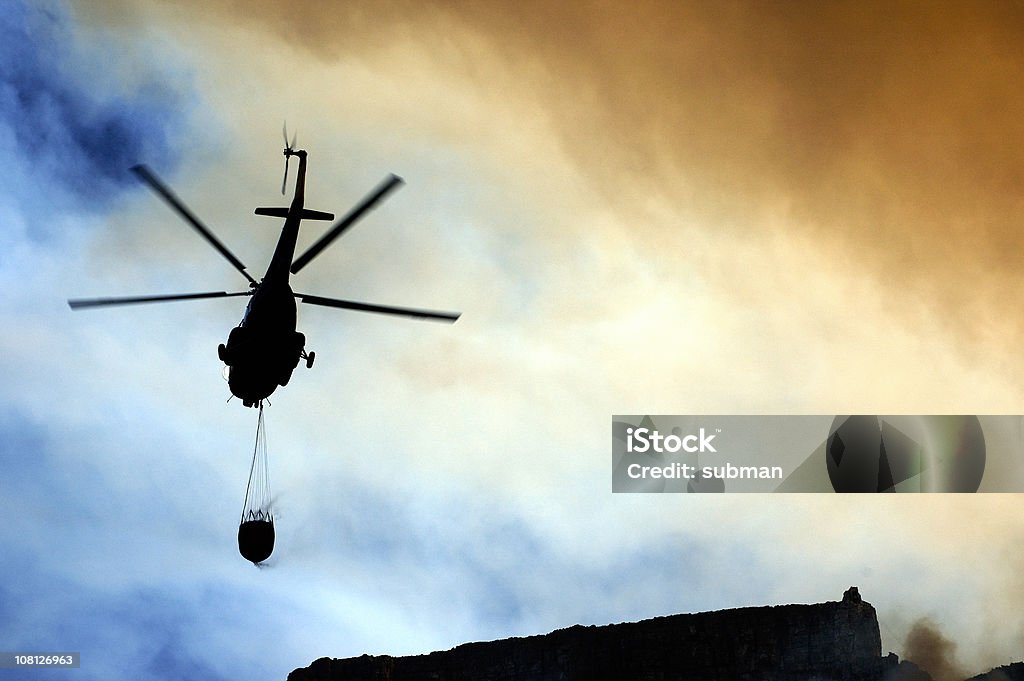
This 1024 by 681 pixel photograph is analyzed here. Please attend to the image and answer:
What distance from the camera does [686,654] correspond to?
120 metres

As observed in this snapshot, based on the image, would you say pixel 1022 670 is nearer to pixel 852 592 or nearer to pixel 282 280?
pixel 852 592

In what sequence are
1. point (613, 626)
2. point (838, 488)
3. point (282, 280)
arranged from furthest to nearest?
1. point (613, 626)
2. point (838, 488)
3. point (282, 280)

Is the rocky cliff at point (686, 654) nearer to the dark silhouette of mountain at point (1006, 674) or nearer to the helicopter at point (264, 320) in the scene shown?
the dark silhouette of mountain at point (1006, 674)

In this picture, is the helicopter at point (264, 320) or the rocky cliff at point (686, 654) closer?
the helicopter at point (264, 320)

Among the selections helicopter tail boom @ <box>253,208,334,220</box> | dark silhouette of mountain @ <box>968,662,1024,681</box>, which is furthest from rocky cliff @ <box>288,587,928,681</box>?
helicopter tail boom @ <box>253,208,334,220</box>

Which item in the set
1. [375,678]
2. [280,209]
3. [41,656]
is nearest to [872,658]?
[375,678]

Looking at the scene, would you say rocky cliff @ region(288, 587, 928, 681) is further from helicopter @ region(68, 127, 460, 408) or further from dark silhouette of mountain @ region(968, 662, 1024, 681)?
helicopter @ region(68, 127, 460, 408)

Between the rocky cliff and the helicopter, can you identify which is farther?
the rocky cliff

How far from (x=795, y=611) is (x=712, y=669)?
9125 mm

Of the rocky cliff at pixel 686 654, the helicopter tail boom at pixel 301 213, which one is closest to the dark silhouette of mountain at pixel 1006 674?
the rocky cliff at pixel 686 654

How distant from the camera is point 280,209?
48.7 metres

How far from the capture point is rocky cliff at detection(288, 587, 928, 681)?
380 ft

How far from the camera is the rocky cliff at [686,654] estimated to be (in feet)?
380

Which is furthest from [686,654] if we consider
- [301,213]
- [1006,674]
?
[301,213]
